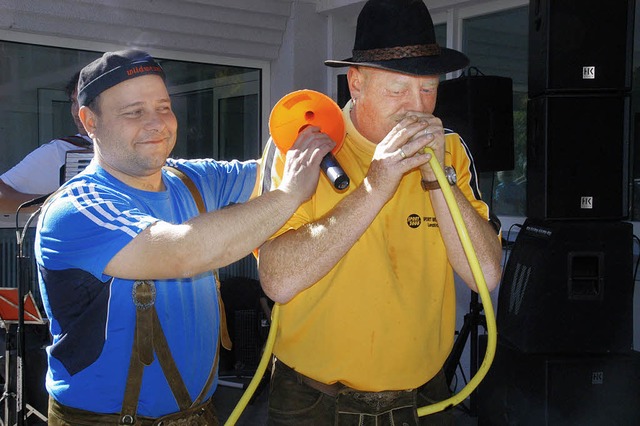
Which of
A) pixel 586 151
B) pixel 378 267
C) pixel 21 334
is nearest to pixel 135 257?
pixel 378 267

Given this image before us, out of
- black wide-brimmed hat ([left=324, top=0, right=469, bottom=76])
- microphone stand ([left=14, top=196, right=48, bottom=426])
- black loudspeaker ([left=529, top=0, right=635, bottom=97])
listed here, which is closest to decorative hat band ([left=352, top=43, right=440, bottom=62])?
black wide-brimmed hat ([left=324, top=0, right=469, bottom=76])

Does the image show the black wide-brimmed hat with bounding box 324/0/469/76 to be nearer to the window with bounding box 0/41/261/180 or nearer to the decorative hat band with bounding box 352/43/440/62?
the decorative hat band with bounding box 352/43/440/62

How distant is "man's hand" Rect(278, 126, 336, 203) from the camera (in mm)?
1565

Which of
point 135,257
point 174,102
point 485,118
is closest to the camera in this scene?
point 135,257

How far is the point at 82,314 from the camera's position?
5.76 ft

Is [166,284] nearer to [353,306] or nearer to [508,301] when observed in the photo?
[353,306]

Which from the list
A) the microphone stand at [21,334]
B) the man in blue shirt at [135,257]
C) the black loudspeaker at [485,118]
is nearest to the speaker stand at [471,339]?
the black loudspeaker at [485,118]

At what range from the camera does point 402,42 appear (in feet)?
5.81

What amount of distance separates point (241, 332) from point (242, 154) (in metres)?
1.53

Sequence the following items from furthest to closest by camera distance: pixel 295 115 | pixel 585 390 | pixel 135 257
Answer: pixel 585 390 → pixel 295 115 → pixel 135 257

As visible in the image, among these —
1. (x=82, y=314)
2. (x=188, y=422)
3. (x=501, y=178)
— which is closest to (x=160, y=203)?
(x=82, y=314)

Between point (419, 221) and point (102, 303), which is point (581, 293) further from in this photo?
point (102, 303)

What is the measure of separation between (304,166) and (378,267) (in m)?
0.39

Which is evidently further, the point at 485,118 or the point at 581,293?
the point at 485,118
